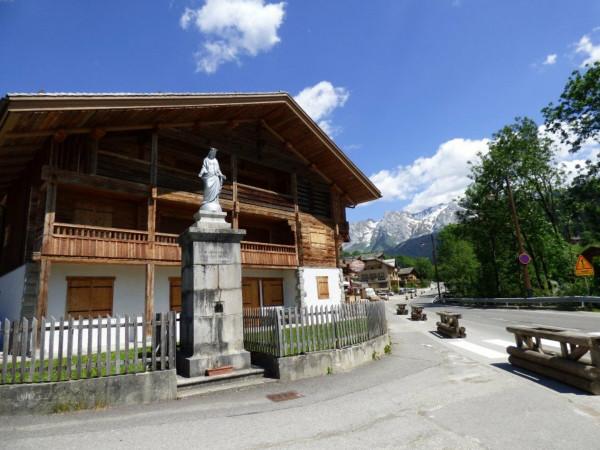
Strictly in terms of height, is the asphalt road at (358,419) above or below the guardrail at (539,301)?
below

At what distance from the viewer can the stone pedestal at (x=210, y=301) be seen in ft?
26.0

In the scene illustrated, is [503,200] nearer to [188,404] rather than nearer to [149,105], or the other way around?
[149,105]

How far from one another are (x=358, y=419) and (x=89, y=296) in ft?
41.1

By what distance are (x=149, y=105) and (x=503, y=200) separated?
35.0 meters

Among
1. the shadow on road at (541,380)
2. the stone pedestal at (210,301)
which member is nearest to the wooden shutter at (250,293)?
the stone pedestal at (210,301)

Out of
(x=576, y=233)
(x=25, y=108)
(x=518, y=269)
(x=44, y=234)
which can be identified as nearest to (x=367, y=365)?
(x=44, y=234)

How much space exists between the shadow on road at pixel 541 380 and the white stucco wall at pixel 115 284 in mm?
11896

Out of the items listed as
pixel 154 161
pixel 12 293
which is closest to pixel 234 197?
pixel 154 161

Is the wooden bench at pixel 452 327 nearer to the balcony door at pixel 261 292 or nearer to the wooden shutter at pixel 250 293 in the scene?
the balcony door at pixel 261 292

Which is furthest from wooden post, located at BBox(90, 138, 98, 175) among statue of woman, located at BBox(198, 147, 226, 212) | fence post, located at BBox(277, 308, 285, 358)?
fence post, located at BBox(277, 308, 285, 358)

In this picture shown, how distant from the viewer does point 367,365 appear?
9.23 m

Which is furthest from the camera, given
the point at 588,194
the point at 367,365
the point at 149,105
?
the point at 588,194

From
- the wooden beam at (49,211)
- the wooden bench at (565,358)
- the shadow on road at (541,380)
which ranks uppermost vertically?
the wooden beam at (49,211)

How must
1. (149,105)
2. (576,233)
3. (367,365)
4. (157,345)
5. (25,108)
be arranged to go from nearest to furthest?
1. (157,345)
2. (367,365)
3. (25,108)
4. (149,105)
5. (576,233)
